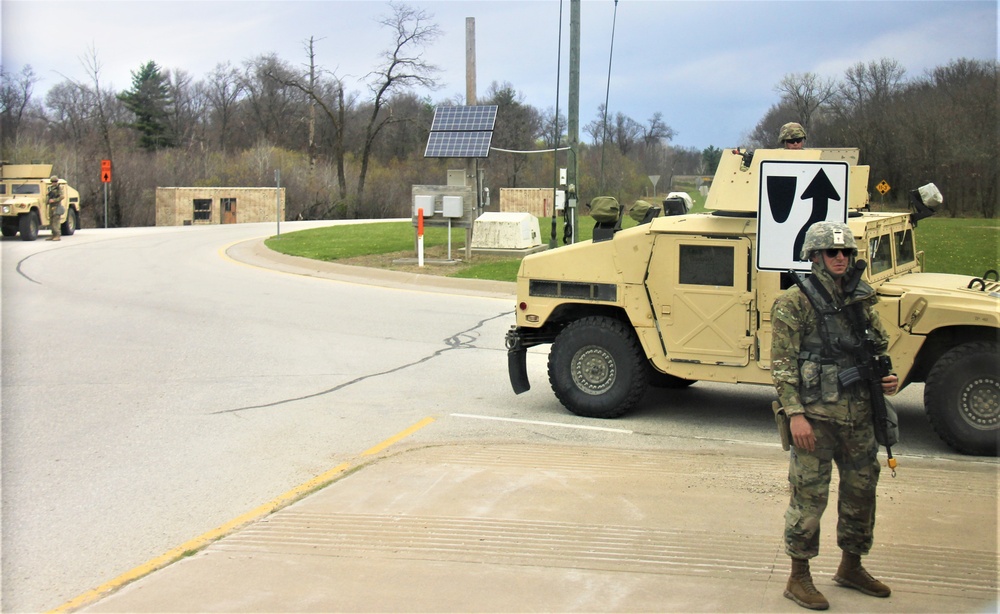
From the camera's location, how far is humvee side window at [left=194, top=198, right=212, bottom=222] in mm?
45969

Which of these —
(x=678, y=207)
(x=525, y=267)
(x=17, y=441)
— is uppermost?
(x=678, y=207)

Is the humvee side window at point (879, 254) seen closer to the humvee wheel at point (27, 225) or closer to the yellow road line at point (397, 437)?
the yellow road line at point (397, 437)

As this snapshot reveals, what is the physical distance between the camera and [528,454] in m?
7.41

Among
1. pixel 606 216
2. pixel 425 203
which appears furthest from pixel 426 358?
pixel 425 203

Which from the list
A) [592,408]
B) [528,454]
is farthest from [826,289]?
[592,408]

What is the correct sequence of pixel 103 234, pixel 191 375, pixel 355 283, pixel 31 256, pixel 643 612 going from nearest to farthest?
pixel 643 612
pixel 191 375
pixel 355 283
pixel 31 256
pixel 103 234

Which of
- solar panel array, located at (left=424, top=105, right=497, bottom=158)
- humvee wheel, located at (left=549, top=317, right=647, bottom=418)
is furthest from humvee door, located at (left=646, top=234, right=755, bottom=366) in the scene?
solar panel array, located at (left=424, top=105, right=497, bottom=158)

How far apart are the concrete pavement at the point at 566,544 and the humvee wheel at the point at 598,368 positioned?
124 centimetres

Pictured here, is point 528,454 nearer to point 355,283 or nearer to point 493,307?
point 493,307

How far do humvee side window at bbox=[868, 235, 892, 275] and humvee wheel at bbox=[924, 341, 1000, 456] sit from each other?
865mm

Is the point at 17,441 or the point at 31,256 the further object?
the point at 31,256

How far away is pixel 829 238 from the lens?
4469mm

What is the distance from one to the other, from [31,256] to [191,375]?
16179mm

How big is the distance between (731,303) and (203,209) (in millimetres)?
42076
